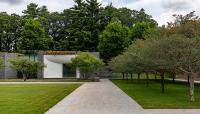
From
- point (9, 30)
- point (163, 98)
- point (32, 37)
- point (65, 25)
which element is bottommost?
point (163, 98)

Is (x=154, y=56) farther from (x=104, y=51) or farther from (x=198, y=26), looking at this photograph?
(x=104, y=51)

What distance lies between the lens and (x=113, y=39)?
7750 cm

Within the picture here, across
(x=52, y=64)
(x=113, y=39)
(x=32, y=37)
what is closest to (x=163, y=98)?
(x=52, y=64)

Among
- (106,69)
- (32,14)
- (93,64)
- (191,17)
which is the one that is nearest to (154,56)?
(191,17)

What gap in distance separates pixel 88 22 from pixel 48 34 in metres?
9.93

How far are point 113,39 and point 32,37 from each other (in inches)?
635

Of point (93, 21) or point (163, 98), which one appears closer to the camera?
Answer: point (163, 98)

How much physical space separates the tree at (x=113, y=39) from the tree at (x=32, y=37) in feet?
38.6

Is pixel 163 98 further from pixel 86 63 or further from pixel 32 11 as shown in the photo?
pixel 32 11

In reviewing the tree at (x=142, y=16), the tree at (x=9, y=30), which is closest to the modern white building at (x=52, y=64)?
the tree at (x=9, y=30)

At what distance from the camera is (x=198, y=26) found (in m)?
23.8

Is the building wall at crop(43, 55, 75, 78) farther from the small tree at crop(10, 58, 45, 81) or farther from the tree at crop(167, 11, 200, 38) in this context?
the tree at crop(167, 11, 200, 38)

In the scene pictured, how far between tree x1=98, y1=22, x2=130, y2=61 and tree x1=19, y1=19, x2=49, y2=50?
11.8 metres

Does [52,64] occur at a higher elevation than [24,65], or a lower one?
higher
